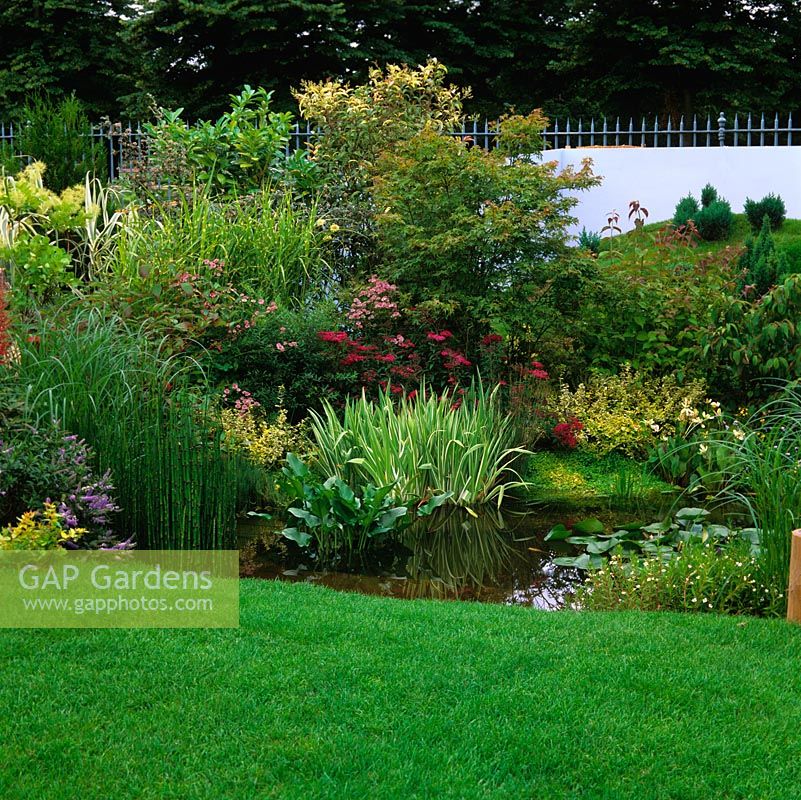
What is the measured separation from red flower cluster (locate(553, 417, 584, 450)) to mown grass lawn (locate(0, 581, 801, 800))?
395 centimetres

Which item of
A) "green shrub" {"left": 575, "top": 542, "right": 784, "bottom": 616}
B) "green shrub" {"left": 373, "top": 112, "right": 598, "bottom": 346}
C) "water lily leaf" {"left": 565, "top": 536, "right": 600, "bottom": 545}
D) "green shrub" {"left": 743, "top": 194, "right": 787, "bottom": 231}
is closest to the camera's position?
"green shrub" {"left": 575, "top": 542, "right": 784, "bottom": 616}

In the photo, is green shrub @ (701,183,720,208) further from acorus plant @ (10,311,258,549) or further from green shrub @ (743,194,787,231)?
acorus plant @ (10,311,258,549)

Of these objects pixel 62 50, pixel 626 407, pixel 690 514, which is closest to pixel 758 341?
pixel 626 407

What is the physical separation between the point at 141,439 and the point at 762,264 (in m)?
6.99

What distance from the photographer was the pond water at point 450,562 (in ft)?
17.1

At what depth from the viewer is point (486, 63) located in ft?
74.0

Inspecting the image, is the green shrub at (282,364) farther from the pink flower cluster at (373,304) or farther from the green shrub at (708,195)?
the green shrub at (708,195)

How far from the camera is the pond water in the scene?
5.21 metres

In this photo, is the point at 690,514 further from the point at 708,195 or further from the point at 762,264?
the point at 708,195

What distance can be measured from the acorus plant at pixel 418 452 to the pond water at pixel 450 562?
21cm

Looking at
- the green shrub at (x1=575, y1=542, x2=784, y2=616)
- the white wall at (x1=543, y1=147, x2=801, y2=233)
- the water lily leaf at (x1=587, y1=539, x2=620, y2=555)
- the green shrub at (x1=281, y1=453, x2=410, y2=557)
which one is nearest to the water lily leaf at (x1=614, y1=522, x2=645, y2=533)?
the water lily leaf at (x1=587, y1=539, x2=620, y2=555)

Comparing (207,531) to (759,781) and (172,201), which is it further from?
(172,201)

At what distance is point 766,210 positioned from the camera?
13625 mm

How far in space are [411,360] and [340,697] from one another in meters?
5.15
